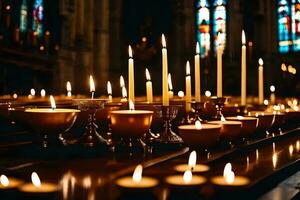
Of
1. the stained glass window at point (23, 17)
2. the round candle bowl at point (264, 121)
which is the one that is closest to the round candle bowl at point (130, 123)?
the round candle bowl at point (264, 121)

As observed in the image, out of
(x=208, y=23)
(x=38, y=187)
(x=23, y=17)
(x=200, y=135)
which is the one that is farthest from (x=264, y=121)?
(x=208, y=23)

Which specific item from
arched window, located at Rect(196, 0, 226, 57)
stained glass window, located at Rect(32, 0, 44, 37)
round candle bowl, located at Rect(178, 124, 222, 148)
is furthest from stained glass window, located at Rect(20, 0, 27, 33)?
round candle bowl, located at Rect(178, 124, 222, 148)

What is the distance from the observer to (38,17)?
12.6m

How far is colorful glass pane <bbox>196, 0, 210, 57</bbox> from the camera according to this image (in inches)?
632

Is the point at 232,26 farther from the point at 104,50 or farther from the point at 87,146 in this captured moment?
the point at 87,146

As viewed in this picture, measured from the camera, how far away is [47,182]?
0.93m

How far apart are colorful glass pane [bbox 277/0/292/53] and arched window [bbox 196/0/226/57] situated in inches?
→ 86.9

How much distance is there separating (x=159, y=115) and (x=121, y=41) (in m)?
15.9

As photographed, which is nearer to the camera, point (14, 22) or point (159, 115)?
point (159, 115)

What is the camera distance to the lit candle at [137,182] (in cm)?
83

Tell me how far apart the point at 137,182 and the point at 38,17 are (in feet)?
41.5

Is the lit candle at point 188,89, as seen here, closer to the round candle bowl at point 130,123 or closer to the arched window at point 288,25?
the round candle bowl at point 130,123

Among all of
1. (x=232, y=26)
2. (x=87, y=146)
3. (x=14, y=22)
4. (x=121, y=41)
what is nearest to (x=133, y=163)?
(x=87, y=146)

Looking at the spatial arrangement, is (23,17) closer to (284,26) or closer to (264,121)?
(284,26)
